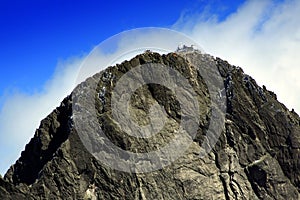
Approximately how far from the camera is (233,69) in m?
118

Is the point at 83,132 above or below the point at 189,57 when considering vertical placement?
below

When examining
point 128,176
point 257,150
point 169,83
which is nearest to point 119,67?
point 169,83

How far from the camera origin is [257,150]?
115m

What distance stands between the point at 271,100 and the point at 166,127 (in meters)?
23.0

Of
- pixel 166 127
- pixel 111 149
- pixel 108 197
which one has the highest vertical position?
pixel 166 127

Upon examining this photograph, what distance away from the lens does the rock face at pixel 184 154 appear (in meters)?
108

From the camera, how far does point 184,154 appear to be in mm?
111062

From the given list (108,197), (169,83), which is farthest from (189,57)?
(108,197)

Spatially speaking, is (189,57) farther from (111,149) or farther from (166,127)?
(111,149)

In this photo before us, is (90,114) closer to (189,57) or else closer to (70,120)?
(70,120)

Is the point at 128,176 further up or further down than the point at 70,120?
further down

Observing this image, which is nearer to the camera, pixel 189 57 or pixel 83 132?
pixel 83 132

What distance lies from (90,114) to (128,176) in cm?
1359

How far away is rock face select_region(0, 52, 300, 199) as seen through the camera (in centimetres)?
10825
